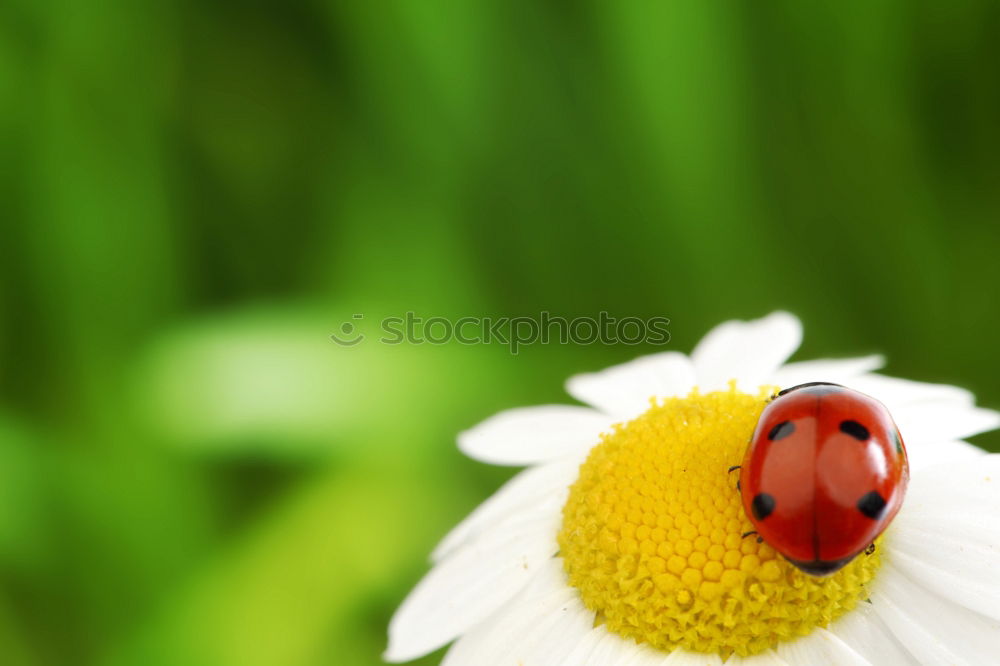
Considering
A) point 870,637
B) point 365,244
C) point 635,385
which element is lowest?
point 870,637

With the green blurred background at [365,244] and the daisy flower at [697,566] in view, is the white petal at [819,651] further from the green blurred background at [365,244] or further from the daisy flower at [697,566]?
the green blurred background at [365,244]

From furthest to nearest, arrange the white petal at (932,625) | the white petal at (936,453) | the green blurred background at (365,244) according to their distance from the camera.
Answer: the green blurred background at (365,244) < the white petal at (936,453) < the white petal at (932,625)

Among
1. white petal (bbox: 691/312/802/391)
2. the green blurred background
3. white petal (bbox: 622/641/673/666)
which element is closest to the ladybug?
white petal (bbox: 622/641/673/666)

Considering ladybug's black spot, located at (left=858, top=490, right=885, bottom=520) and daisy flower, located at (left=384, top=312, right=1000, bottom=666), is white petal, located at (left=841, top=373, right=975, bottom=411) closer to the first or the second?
daisy flower, located at (left=384, top=312, right=1000, bottom=666)

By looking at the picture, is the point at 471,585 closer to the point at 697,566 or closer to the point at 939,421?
the point at 697,566

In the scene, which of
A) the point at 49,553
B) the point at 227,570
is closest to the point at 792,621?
the point at 227,570

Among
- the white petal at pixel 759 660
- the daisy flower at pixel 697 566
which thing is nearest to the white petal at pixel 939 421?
the daisy flower at pixel 697 566

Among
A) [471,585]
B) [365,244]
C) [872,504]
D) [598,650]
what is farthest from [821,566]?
[365,244]
